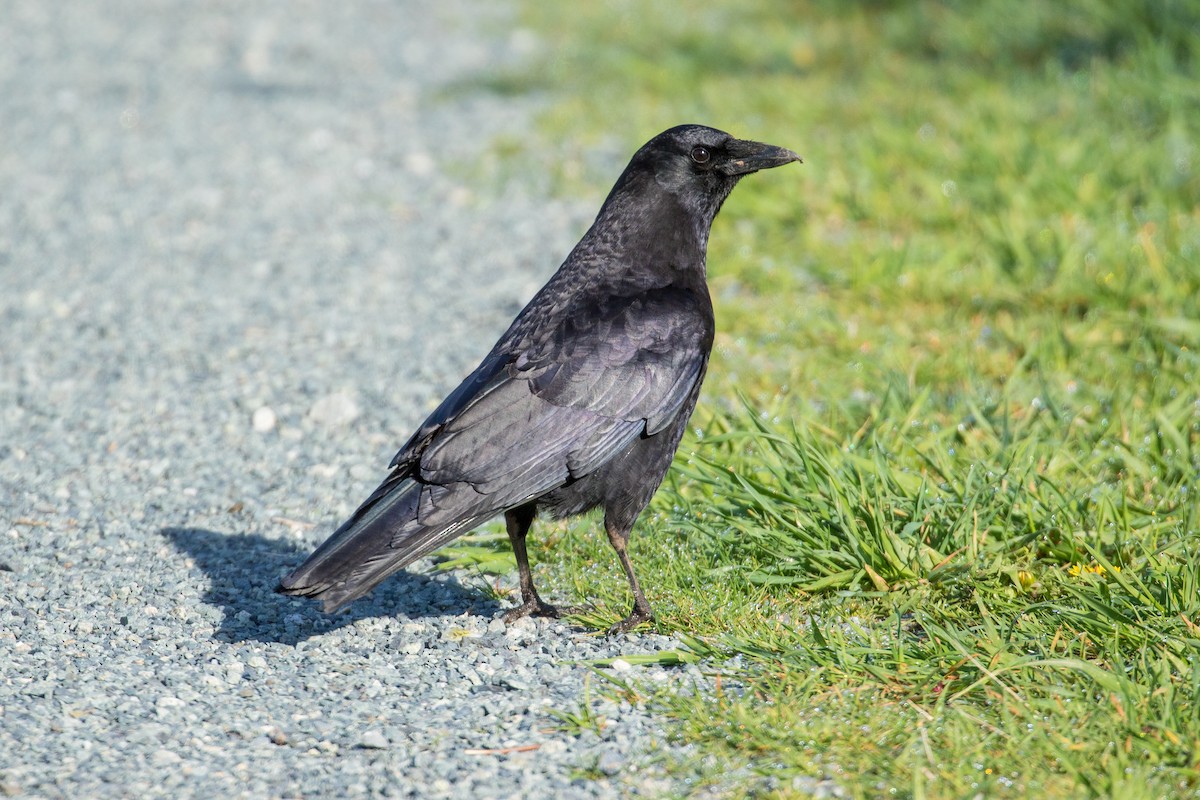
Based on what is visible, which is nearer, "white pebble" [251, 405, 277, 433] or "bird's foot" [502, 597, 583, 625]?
"bird's foot" [502, 597, 583, 625]

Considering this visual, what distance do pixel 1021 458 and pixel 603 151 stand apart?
4344 millimetres

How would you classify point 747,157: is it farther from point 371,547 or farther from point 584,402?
point 371,547

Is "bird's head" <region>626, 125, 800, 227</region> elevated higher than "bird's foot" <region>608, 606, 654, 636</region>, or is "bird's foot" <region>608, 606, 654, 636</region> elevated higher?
"bird's head" <region>626, 125, 800, 227</region>

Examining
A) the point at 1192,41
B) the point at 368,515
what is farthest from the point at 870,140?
the point at 368,515

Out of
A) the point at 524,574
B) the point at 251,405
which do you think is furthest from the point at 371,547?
the point at 251,405

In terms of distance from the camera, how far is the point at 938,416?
17.3 ft

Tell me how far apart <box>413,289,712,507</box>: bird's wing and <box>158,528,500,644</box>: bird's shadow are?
22.8 inches

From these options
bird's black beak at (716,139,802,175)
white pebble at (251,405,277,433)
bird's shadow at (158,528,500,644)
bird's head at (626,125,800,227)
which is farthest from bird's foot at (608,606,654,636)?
white pebble at (251,405,277,433)

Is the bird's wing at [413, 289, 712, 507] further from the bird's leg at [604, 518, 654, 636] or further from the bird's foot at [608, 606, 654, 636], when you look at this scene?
the bird's foot at [608, 606, 654, 636]

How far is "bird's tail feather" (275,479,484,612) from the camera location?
3693mm

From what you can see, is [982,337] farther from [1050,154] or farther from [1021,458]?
[1050,154]

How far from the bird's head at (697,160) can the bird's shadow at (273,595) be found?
145 centimetres

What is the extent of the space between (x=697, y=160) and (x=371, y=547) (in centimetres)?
→ 171

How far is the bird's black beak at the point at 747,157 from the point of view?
455 cm
